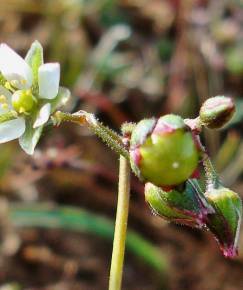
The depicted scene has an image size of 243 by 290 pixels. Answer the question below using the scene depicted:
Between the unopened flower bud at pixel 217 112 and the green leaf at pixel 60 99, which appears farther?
the green leaf at pixel 60 99

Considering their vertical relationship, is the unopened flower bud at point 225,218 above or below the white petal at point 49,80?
below

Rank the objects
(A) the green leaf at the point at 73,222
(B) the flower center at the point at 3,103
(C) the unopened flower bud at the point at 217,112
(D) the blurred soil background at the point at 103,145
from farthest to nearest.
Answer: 1. (D) the blurred soil background at the point at 103,145
2. (A) the green leaf at the point at 73,222
3. (B) the flower center at the point at 3,103
4. (C) the unopened flower bud at the point at 217,112

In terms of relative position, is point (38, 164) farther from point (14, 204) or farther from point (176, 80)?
point (176, 80)

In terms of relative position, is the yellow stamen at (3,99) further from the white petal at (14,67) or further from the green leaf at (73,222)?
the green leaf at (73,222)

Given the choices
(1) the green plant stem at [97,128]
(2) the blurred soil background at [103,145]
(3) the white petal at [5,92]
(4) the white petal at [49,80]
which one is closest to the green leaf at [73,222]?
Answer: (2) the blurred soil background at [103,145]

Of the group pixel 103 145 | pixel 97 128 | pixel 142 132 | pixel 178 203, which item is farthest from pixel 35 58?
pixel 103 145

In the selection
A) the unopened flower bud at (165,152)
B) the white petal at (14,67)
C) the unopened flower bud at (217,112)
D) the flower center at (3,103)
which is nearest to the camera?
the unopened flower bud at (165,152)

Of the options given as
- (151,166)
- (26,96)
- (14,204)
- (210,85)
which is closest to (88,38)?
(210,85)
